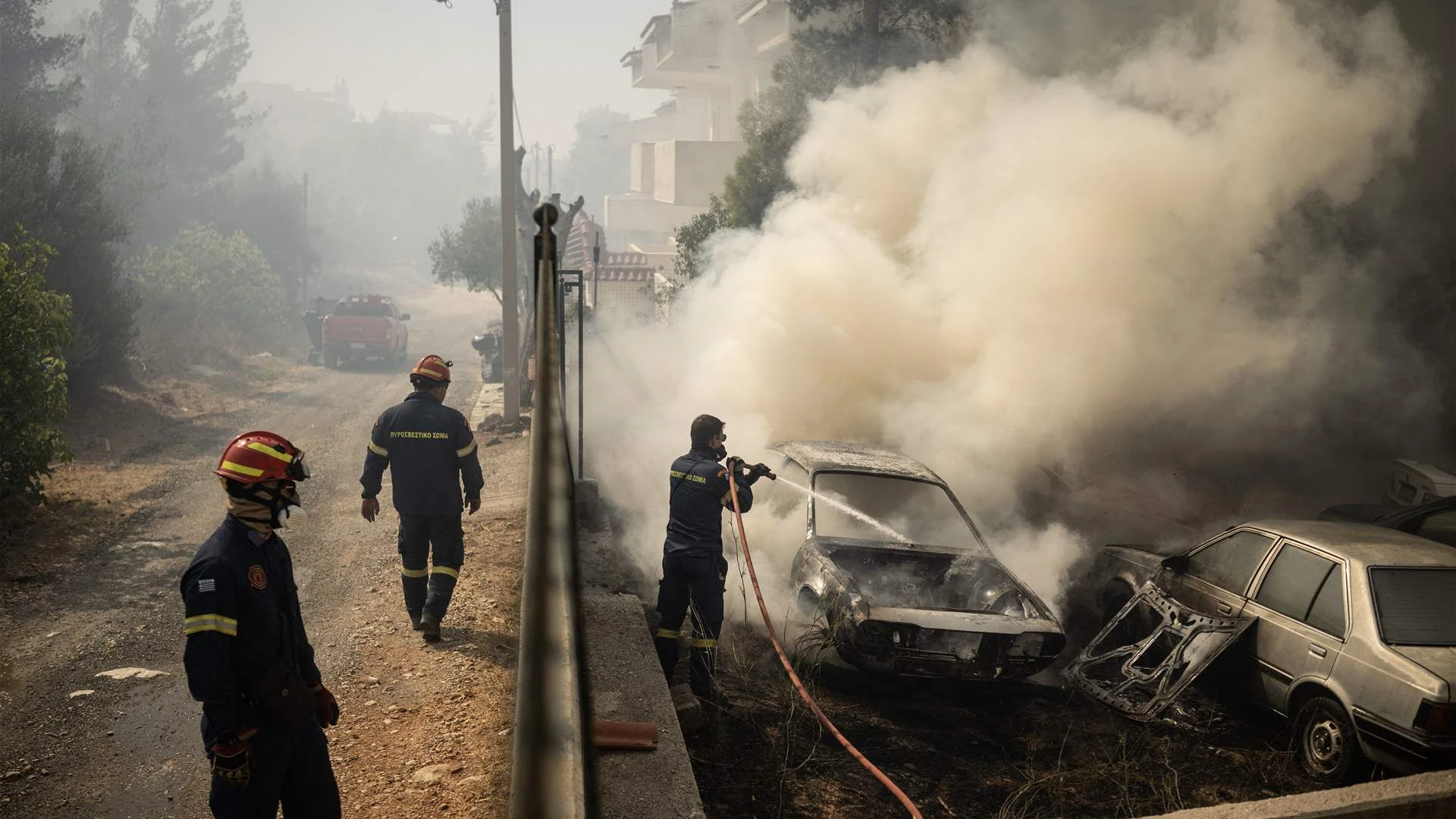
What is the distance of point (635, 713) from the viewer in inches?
220

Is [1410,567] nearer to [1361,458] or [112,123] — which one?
[1361,458]

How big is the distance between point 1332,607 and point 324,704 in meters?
5.35

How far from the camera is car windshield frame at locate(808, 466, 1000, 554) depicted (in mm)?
7691

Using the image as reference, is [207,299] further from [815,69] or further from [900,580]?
[900,580]

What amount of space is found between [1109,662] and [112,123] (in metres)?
45.0

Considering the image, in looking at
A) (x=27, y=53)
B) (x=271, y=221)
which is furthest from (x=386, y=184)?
(x=27, y=53)

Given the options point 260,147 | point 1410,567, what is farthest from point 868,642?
point 260,147

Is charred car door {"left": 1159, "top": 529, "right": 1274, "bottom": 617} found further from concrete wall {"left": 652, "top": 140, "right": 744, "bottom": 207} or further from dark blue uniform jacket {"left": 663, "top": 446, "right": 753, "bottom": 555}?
concrete wall {"left": 652, "top": 140, "right": 744, "bottom": 207}

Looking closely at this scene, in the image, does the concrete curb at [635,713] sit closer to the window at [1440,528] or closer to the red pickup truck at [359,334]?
the window at [1440,528]

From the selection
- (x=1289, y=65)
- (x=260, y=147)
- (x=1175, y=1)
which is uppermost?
(x=260, y=147)

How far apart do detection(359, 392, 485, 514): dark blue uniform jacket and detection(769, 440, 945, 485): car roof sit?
2.65 metres

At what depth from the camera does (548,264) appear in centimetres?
168

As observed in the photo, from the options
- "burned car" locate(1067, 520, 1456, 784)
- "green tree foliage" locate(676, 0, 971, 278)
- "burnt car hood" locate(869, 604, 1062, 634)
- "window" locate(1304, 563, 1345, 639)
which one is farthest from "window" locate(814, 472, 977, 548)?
"green tree foliage" locate(676, 0, 971, 278)

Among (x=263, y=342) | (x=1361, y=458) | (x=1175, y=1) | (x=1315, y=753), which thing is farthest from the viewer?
(x=263, y=342)
